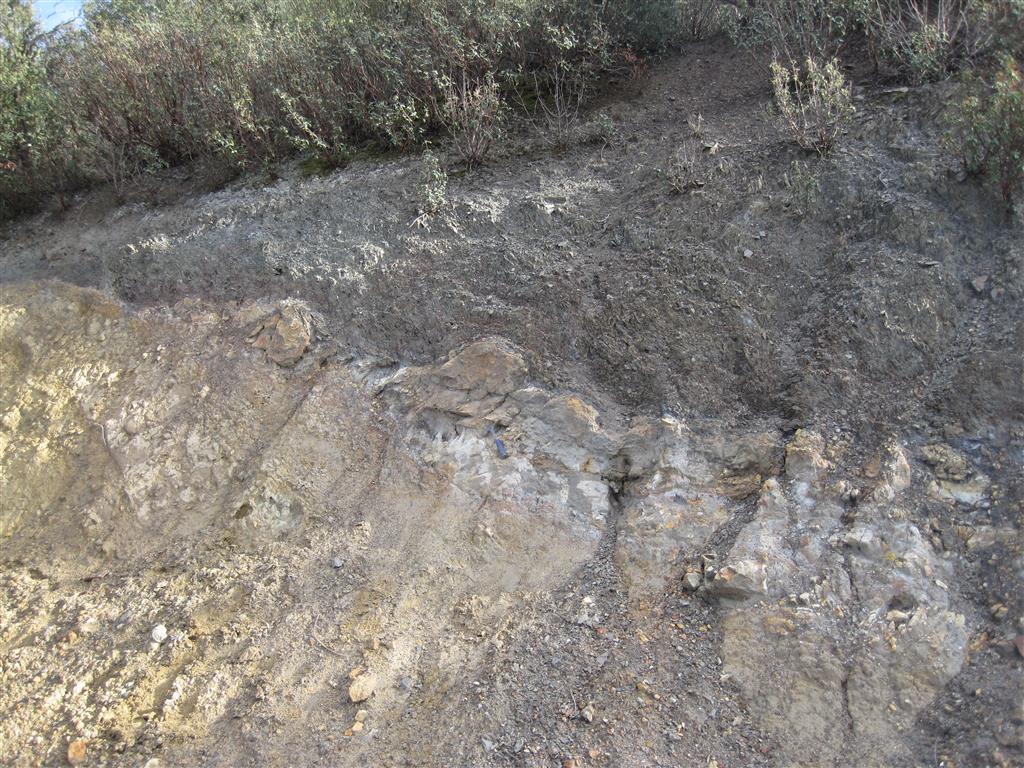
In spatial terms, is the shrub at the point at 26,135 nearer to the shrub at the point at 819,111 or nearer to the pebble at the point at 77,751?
the pebble at the point at 77,751

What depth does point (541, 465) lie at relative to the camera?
14.8 ft

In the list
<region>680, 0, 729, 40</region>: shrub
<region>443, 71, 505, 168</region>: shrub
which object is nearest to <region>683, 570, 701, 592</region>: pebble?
<region>443, 71, 505, 168</region>: shrub

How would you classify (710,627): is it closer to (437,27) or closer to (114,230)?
(437,27)

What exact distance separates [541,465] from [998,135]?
3.25m

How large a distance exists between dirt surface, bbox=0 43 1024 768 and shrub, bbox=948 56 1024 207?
146 millimetres

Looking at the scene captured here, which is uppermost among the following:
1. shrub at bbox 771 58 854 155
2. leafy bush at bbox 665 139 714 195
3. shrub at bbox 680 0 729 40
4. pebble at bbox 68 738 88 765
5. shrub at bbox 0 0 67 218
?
shrub at bbox 0 0 67 218

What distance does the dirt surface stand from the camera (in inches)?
143

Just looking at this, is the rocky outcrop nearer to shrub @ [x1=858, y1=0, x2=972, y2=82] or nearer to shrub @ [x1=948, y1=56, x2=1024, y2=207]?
shrub @ [x1=948, y1=56, x2=1024, y2=207]

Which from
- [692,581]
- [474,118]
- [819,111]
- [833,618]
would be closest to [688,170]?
[819,111]

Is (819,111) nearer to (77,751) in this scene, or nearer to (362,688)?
(362,688)

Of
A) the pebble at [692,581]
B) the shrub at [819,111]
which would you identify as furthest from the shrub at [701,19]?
the pebble at [692,581]

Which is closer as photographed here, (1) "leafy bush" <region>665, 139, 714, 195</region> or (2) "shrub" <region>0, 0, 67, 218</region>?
(1) "leafy bush" <region>665, 139, 714, 195</region>

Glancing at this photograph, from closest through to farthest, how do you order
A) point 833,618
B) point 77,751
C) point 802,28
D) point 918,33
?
point 833,618 → point 77,751 → point 918,33 → point 802,28

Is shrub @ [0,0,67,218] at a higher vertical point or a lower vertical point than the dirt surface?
higher
